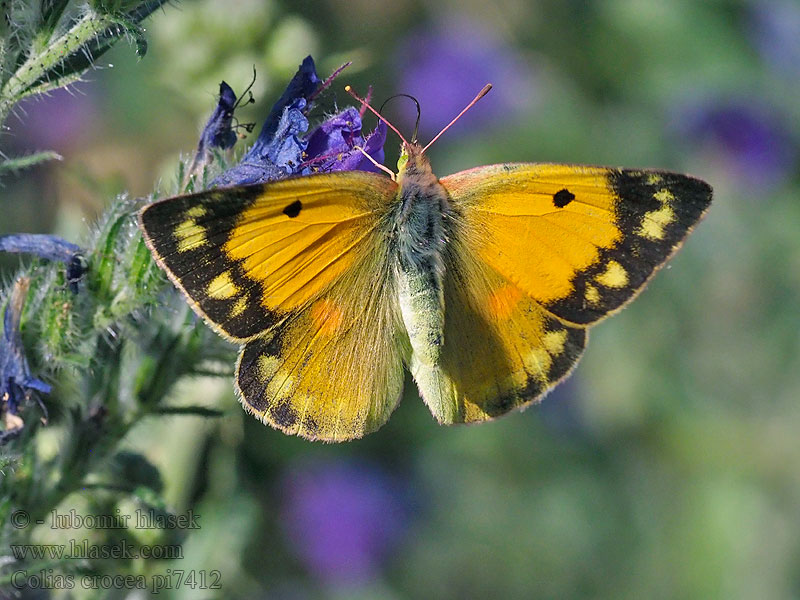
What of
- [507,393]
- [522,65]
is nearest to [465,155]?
[522,65]

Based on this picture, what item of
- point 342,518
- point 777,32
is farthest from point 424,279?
point 777,32

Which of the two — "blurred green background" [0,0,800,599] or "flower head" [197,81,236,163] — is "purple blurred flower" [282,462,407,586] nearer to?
"blurred green background" [0,0,800,599]

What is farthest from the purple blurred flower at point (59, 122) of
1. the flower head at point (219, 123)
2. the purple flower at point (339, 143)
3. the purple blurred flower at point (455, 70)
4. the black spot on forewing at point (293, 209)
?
the black spot on forewing at point (293, 209)

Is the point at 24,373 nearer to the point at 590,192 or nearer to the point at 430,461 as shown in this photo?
the point at 590,192

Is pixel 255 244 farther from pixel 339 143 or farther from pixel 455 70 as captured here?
pixel 455 70

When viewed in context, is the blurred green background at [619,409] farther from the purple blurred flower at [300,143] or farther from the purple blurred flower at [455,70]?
the purple blurred flower at [300,143]

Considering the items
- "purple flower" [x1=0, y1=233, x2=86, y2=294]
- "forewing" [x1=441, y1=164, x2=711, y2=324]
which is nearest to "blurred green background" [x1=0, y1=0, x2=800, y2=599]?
"purple flower" [x1=0, y1=233, x2=86, y2=294]
